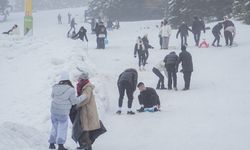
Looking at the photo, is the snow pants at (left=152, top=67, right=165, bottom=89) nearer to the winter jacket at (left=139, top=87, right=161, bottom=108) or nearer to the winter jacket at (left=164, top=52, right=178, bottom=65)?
the winter jacket at (left=164, top=52, right=178, bottom=65)

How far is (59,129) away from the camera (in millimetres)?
10812

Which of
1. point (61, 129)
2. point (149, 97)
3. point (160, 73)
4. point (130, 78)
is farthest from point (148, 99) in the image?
point (61, 129)

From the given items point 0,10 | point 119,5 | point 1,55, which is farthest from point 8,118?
point 0,10

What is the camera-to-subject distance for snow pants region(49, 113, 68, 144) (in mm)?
10742

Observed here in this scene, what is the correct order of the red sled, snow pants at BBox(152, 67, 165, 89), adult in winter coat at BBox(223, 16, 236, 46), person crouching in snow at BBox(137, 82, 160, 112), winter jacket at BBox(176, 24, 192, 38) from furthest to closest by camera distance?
1. winter jacket at BBox(176, 24, 192, 38)
2. the red sled
3. adult in winter coat at BBox(223, 16, 236, 46)
4. snow pants at BBox(152, 67, 165, 89)
5. person crouching in snow at BBox(137, 82, 160, 112)

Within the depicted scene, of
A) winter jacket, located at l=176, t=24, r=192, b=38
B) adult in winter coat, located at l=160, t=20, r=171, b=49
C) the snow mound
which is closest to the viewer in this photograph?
the snow mound

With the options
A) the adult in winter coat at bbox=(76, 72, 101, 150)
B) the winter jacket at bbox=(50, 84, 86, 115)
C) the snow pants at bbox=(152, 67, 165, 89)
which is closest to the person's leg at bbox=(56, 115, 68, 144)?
the winter jacket at bbox=(50, 84, 86, 115)

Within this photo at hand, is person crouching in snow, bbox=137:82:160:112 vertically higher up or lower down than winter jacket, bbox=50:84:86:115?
lower down

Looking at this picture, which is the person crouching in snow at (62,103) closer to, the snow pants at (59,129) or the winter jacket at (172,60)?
the snow pants at (59,129)

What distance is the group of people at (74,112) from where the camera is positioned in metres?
10.7

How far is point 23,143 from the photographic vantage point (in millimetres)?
9984

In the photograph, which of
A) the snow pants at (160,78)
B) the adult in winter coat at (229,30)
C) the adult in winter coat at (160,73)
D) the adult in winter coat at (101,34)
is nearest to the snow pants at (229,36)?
the adult in winter coat at (229,30)

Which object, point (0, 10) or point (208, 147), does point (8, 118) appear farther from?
point (0, 10)

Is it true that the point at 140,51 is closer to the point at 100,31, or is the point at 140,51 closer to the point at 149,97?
the point at 100,31
